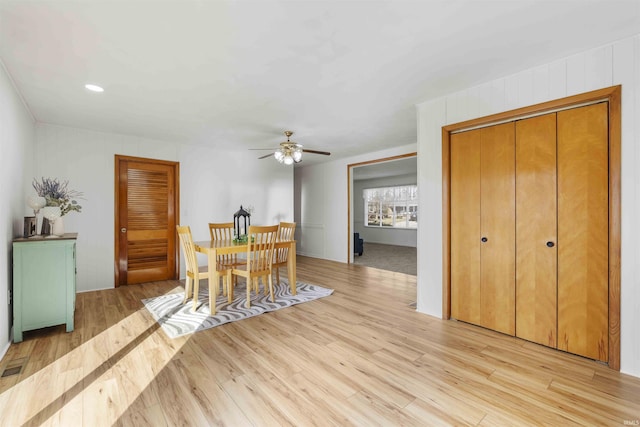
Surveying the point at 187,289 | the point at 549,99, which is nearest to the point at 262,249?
the point at 187,289

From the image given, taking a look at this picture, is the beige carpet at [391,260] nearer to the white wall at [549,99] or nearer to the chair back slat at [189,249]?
the white wall at [549,99]

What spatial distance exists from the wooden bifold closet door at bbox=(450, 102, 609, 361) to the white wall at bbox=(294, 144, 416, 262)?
3204 millimetres

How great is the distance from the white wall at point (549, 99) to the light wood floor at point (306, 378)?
1.51 ft

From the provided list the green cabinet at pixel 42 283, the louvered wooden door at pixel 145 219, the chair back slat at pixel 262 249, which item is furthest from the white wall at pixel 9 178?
the chair back slat at pixel 262 249

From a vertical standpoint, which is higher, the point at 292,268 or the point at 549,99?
the point at 549,99

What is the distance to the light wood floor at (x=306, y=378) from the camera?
1.70 m

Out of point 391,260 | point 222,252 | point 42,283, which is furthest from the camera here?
point 391,260

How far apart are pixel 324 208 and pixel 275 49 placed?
17.6 feet

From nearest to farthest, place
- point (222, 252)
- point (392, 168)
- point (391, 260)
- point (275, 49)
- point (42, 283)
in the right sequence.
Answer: point (275, 49) → point (42, 283) → point (222, 252) → point (391, 260) → point (392, 168)

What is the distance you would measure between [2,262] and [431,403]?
11.7 feet

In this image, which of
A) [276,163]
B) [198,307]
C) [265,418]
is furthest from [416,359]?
[276,163]

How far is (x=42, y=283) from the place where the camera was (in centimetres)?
274

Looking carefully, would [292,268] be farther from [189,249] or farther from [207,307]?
[189,249]

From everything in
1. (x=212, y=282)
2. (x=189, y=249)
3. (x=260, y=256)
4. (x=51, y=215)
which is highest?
(x=51, y=215)
